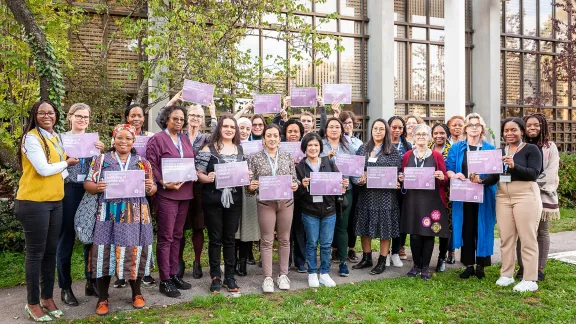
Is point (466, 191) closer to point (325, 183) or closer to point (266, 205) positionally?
point (325, 183)

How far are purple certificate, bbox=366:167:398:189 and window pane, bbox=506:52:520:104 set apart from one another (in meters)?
12.8

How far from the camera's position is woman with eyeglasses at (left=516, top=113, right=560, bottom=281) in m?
5.81

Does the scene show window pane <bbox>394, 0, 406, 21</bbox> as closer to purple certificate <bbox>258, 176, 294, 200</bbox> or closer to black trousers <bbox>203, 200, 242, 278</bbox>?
purple certificate <bbox>258, 176, 294, 200</bbox>

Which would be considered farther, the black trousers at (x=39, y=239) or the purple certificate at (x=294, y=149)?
the purple certificate at (x=294, y=149)

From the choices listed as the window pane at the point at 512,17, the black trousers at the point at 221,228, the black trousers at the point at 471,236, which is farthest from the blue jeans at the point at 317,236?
the window pane at the point at 512,17

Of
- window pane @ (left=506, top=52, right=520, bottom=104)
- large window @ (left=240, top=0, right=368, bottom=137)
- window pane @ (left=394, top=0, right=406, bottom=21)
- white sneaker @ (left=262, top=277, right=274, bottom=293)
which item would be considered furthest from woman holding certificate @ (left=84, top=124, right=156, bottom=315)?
window pane @ (left=506, top=52, right=520, bottom=104)

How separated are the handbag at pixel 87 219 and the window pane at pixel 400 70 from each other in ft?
38.7

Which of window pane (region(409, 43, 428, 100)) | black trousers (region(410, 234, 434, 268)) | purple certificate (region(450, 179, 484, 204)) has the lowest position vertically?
black trousers (region(410, 234, 434, 268))

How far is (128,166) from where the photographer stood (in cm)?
500

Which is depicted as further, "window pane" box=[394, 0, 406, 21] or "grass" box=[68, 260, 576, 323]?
"window pane" box=[394, 0, 406, 21]

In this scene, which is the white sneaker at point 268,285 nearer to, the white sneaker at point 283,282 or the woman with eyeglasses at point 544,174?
the white sneaker at point 283,282

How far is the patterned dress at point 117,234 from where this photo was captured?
16.0ft

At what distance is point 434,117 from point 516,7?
5.46 metres

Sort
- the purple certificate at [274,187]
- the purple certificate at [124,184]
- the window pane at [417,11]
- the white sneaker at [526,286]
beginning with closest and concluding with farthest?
the purple certificate at [124,184]
the purple certificate at [274,187]
the white sneaker at [526,286]
the window pane at [417,11]
